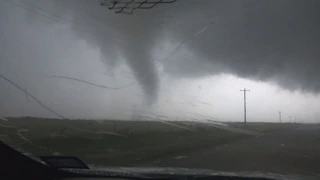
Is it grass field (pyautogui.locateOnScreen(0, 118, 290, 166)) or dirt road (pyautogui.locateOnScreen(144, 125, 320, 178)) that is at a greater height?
grass field (pyautogui.locateOnScreen(0, 118, 290, 166))

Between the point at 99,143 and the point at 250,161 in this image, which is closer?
the point at 250,161

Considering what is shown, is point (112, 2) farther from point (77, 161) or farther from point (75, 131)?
point (75, 131)

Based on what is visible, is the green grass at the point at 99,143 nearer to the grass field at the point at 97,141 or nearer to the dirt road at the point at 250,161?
the grass field at the point at 97,141

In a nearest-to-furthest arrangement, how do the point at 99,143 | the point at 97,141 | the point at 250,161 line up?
the point at 250,161 → the point at 99,143 → the point at 97,141

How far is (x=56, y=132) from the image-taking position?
1142 inches

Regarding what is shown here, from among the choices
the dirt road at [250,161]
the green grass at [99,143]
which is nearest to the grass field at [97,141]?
the green grass at [99,143]

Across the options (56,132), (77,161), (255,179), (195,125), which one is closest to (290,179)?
(255,179)

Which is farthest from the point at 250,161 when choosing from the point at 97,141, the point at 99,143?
the point at 97,141

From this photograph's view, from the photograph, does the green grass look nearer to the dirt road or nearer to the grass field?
the grass field

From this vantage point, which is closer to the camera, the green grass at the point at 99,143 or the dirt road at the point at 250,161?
the dirt road at the point at 250,161

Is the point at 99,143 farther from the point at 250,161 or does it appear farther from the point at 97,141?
the point at 250,161

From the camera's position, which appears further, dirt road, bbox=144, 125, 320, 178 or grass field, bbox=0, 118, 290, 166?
grass field, bbox=0, 118, 290, 166

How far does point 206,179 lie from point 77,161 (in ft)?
6.47

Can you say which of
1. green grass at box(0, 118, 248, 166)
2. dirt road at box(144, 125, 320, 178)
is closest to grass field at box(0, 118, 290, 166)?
green grass at box(0, 118, 248, 166)
